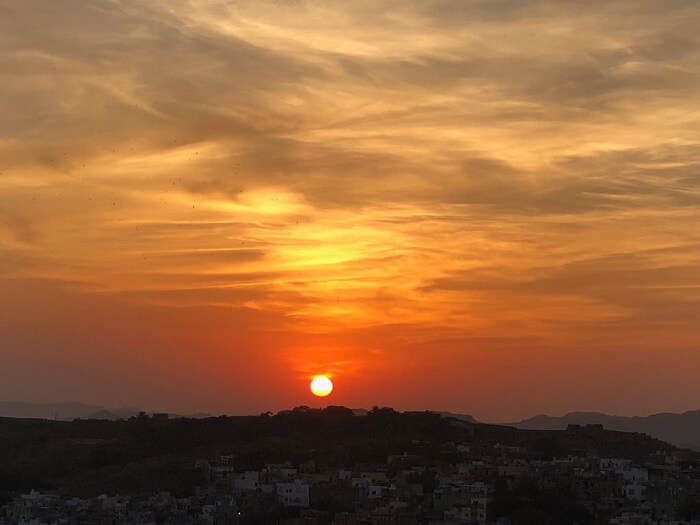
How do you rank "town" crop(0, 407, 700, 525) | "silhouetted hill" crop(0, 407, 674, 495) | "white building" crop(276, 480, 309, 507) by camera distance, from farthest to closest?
"silhouetted hill" crop(0, 407, 674, 495) → "white building" crop(276, 480, 309, 507) → "town" crop(0, 407, 700, 525)

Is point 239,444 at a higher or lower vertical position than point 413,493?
higher

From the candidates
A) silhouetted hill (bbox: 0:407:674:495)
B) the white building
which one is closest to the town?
the white building

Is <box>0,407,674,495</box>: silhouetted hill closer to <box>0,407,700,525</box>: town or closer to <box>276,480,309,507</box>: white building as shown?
<box>0,407,700,525</box>: town

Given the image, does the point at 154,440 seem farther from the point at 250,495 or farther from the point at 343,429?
the point at 250,495

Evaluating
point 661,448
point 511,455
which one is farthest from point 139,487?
point 661,448

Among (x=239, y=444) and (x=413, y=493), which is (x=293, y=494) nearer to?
(x=413, y=493)

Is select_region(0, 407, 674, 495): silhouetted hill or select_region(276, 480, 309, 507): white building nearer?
select_region(276, 480, 309, 507): white building

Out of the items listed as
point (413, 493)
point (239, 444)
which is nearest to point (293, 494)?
point (413, 493)

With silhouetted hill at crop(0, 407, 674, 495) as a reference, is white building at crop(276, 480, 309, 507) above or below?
below

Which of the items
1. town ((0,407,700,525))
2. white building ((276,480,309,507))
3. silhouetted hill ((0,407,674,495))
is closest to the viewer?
town ((0,407,700,525))
